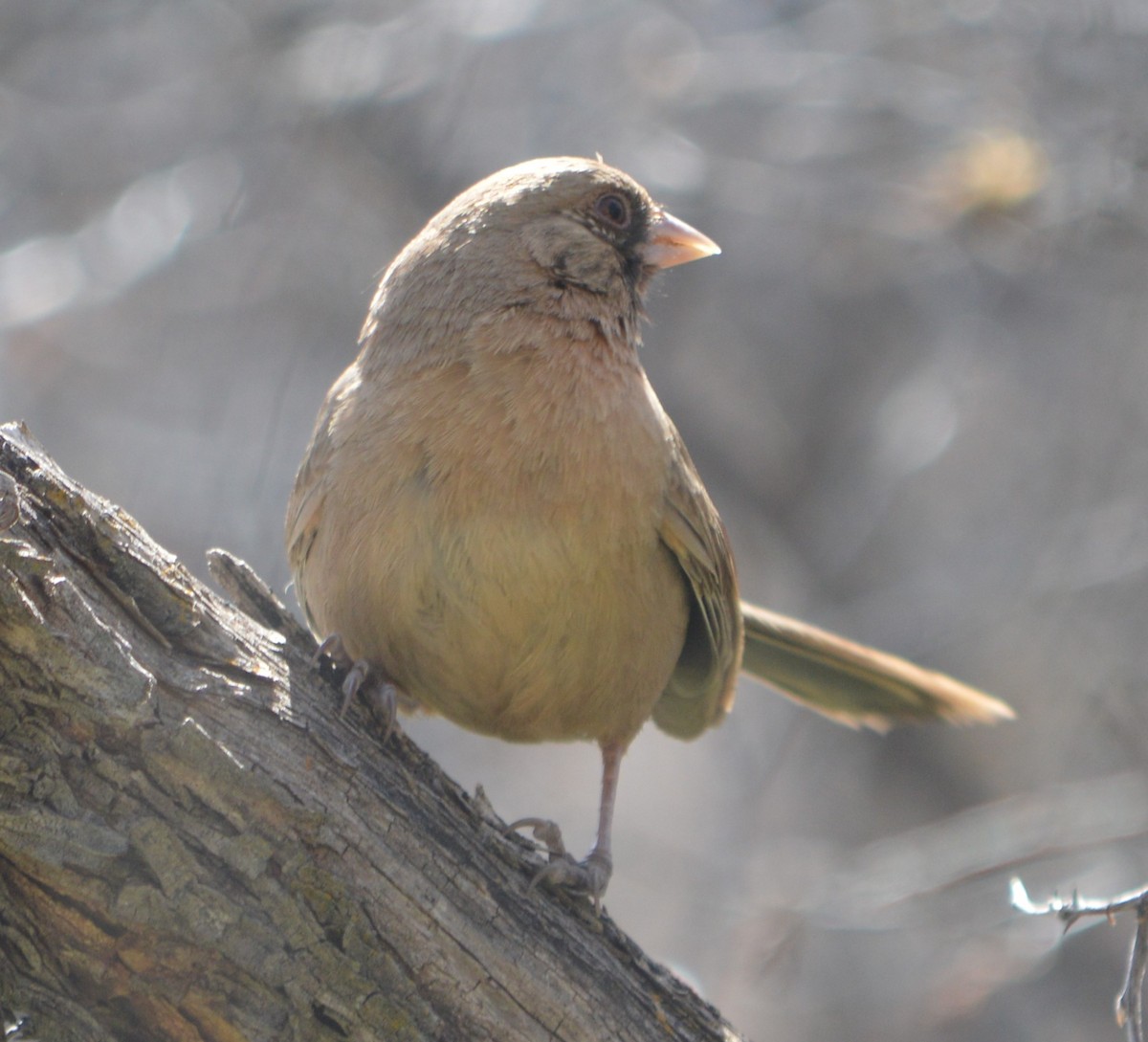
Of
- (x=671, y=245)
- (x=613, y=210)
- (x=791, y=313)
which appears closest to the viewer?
(x=613, y=210)

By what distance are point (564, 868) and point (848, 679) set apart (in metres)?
1.97

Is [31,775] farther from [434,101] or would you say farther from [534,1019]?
[434,101]

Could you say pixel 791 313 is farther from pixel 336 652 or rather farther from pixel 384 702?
pixel 384 702

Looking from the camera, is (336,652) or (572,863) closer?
(572,863)

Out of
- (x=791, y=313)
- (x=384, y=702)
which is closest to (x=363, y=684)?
(x=384, y=702)

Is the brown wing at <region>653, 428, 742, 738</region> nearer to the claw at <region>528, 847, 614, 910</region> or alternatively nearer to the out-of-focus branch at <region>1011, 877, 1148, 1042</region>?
the claw at <region>528, 847, 614, 910</region>

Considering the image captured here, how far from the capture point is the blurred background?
261 inches

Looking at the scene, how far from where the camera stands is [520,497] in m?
3.61

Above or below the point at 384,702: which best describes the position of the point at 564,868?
below

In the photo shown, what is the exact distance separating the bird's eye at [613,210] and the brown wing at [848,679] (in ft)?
4.62

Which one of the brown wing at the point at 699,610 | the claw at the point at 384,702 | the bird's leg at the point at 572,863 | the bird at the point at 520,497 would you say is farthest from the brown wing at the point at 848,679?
the claw at the point at 384,702

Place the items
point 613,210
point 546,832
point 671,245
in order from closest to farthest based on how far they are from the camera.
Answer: point 546,832 → point 613,210 → point 671,245

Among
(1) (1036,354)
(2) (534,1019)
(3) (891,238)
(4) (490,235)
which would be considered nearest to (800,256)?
(3) (891,238)

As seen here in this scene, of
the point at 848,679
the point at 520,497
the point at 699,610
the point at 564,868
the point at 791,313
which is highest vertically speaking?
the point at 791,313
